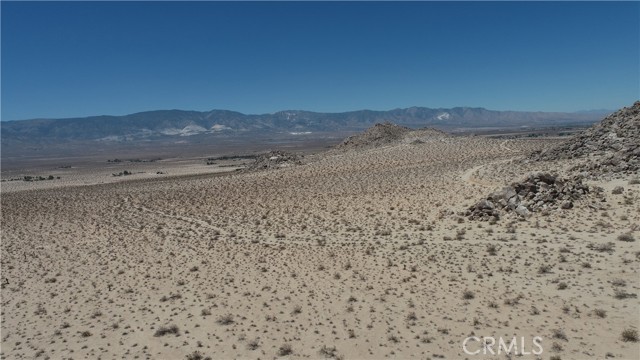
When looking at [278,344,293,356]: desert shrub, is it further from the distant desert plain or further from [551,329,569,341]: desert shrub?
[551,329,569,341]: desert shrub

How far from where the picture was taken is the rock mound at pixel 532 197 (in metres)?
20.9

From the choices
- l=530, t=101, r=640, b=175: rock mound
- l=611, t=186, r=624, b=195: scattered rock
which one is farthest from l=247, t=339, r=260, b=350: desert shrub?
l=530, t=101, r=640, b=175: rock mound

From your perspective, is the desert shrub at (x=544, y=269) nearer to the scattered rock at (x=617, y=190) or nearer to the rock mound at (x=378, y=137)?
the scattered rock at (x=617, y=190)

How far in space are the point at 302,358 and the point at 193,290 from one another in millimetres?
6376

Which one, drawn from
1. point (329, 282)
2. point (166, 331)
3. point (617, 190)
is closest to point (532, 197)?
point (617, 190)

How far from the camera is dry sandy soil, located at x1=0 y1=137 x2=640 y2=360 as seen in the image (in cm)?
1137

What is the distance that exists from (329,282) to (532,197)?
1175 centimetres

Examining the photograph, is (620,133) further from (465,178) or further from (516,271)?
(516,271)

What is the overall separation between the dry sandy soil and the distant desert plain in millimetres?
66

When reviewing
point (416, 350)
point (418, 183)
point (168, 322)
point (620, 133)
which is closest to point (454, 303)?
point (416, 350)

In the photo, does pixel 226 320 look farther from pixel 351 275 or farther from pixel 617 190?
pixel 617 190

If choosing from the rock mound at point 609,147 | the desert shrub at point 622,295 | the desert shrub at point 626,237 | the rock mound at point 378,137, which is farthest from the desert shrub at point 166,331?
the rock mound at point 378,137

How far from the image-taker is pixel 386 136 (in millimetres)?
71562

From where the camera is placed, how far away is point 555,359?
9.60m
